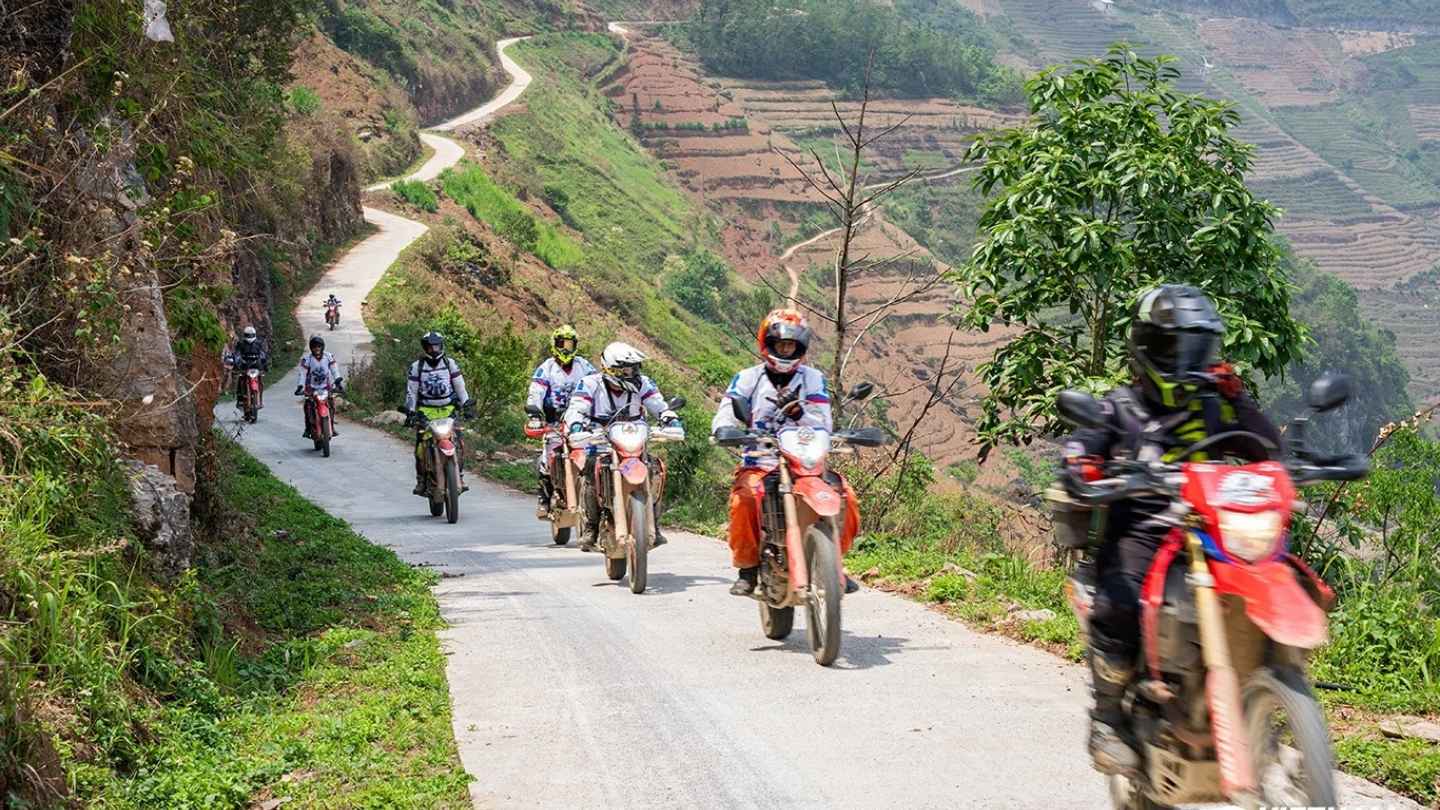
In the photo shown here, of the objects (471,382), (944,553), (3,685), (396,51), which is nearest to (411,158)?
(396,51)

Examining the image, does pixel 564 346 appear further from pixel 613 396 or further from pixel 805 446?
pixel 805 446

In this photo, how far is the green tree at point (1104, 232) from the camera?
11.6 meters

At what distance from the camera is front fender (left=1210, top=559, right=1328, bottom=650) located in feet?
14.0

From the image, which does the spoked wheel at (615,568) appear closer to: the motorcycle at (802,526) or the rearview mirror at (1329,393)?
the motorcycle at (802,526)

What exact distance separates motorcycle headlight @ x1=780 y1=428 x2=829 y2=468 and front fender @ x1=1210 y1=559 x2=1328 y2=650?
4.02 metres

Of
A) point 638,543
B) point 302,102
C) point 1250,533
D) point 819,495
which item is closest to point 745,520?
point 819,495

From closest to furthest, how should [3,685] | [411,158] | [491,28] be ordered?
[3,685]
[411,158]
[491,28]

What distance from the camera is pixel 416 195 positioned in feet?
205

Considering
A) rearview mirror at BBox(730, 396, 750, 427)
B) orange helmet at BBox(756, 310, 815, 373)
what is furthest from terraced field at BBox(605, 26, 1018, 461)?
rearview mirror at BBox(730, 396, 750, 427)

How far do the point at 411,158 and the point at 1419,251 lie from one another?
501 feet

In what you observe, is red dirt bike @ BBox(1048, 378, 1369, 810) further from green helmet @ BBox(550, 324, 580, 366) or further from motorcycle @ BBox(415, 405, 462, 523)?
motorcycle @ BBox(415, 405, 462, 523)

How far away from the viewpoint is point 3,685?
5.40m

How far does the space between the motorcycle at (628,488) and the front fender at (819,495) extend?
320 centimetres

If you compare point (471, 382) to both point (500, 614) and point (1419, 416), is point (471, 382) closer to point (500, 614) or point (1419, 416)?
point (500, 614)
